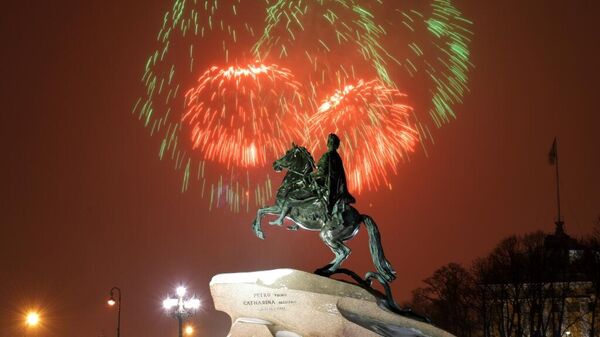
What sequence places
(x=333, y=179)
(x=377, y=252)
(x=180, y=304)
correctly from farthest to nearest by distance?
(x=180, y=304), (x=377, y=252), (x=333, y=179)

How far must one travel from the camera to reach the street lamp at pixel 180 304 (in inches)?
1081

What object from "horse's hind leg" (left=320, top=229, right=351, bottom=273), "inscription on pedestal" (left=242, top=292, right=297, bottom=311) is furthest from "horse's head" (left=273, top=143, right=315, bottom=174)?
"inscription on pedestal" (left=242, top=292, right=297, bottom=311)

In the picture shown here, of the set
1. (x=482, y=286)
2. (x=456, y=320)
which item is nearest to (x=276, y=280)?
(x=482, y=286)

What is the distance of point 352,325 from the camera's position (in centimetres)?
1421

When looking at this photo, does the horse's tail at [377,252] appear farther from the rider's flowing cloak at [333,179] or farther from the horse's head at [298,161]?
the horse's head at [298,161]

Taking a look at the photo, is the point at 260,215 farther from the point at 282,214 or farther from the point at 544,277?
the point at 544,277

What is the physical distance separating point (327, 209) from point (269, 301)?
2269 millimetres

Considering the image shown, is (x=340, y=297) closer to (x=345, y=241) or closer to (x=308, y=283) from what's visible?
(x=308, y=283)

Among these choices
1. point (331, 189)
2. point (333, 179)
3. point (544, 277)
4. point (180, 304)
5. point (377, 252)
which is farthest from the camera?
point (544, 277)

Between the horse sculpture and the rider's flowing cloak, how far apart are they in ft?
0.50

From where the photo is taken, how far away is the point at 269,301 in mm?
14648

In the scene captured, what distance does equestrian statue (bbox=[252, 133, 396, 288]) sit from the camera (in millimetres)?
15828

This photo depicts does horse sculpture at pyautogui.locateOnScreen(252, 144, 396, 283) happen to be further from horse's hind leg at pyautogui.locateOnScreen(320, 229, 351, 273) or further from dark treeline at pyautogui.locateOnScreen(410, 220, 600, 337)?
dark treeline at pyautogui.locateOnScreen(410, 220, 600, 337)

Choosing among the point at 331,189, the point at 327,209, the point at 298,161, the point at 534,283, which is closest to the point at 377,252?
the point at 327,209
